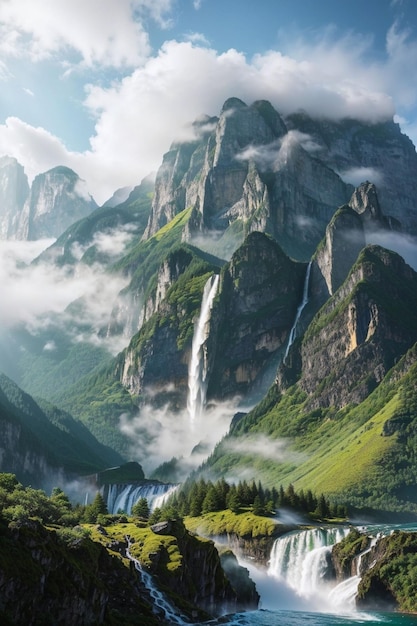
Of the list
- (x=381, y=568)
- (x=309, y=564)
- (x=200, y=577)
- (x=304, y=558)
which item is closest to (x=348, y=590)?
(x=381, y=568)

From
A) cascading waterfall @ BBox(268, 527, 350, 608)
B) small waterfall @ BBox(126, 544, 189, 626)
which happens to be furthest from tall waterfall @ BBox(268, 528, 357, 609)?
small waterfall @ BBox(126, 544, 189, 626)

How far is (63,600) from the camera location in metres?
80.3

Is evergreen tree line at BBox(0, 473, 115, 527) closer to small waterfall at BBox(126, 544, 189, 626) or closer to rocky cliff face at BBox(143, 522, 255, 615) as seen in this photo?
small waterfall at BBox(126, 544, 189, 626)

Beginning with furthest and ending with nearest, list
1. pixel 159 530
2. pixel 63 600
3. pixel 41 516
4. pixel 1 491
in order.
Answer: pixel 159 530 → pixel 41 516 → pixel 1 491 → pixel 63 600

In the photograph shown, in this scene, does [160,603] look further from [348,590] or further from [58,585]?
[348,590]

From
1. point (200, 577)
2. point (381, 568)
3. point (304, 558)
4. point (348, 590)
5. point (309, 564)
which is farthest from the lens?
point (304, 558)

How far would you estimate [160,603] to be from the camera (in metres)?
104

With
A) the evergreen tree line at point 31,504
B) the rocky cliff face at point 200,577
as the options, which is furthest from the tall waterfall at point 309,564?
the evergreen tree line at point 31,504

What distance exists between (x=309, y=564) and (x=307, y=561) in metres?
1.52

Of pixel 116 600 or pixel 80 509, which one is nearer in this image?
pixel 116 600

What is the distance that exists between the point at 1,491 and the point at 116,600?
27095 mm

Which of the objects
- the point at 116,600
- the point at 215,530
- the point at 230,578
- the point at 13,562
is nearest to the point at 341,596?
the point at 230,578

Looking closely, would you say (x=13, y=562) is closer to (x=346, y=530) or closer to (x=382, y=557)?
(x=382, y=557)

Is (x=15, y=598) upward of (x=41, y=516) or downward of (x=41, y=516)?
downward
